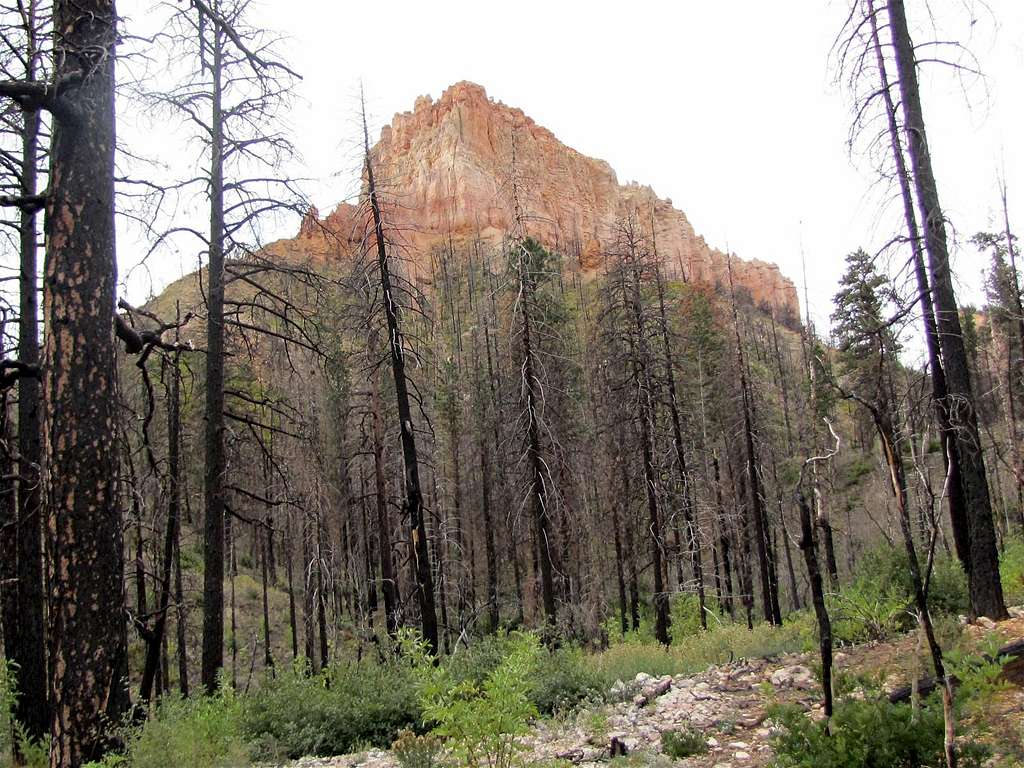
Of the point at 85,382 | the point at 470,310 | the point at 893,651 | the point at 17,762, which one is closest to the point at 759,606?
the point at 893,651

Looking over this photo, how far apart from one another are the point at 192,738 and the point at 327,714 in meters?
2.80

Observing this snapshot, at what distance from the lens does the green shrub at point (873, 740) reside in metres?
3.60

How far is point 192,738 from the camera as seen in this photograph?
501cm

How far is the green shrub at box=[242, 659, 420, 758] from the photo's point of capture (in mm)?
7145

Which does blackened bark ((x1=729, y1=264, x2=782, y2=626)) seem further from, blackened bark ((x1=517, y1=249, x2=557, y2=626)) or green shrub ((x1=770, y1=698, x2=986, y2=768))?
green shrub ((x1=770, y1=698, x2=986, y2=768))

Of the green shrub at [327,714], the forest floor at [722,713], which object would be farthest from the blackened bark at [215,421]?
the forest floor at [722,713]

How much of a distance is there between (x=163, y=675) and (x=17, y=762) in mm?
13990

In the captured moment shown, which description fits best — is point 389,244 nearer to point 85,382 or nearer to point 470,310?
point 85,382

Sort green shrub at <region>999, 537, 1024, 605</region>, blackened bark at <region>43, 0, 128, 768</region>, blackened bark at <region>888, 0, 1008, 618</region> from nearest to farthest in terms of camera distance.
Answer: blackened bark at <region>43, 0, 128, 768</region>
blackened bark at <region>888, 0, 1008, 618</region>
green shrub at <region>999, 537, 1024, 605</region>

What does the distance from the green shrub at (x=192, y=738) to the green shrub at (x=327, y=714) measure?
0.39 m

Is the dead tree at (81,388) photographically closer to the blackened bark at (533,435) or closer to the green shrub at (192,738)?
the green shrub at (192,738)

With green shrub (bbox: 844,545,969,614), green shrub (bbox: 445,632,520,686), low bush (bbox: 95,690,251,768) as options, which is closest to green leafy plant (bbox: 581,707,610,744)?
green shrub (bbox: 445,632,520,686)

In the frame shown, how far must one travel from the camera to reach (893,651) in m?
7.34

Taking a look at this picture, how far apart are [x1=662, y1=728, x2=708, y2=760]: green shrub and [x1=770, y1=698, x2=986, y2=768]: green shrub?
1616 millimetres
